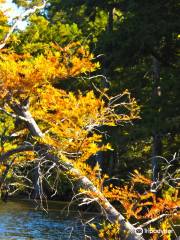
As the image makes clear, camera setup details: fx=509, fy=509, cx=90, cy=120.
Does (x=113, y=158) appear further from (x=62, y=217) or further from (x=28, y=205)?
(x=62, y=217)

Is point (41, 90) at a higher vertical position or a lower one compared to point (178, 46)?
lower

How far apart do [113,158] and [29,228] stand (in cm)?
1608

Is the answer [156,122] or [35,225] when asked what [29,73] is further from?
[35,225]

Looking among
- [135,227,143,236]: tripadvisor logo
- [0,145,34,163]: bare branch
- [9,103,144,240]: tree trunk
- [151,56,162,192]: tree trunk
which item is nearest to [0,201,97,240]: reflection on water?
[151,56,162,192]: tree trunk

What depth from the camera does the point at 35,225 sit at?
1816 centimetres

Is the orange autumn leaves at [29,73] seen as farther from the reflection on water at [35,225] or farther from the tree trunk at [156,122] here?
the tree trunk at [156,122]

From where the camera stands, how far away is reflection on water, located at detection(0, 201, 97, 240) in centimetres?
1584

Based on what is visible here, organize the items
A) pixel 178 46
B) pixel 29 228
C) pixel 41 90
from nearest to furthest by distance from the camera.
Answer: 1. pixel 41 90
2. pixel 29 228
3. pixel 178 46

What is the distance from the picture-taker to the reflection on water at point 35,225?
52.0 ft

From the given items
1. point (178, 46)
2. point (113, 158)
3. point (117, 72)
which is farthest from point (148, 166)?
point (178, 46)

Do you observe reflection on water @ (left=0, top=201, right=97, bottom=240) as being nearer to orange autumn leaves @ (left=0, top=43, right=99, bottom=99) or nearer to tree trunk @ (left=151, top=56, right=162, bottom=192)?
tree trunk @ (left=151, top=56, right=162, bottom=192)

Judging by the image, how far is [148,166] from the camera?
29266 millimetres

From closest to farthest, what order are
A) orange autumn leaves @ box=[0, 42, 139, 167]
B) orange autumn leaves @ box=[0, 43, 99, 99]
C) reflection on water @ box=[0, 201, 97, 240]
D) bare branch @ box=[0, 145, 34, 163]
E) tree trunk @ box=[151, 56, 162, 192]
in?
orange autumn leaves @ box=[0, 42, 139, 167] < bare branch @ box=[0, 145, 34, 163] < orange autumn leaves @ box=[0, 43, 99, 99] < reflection on water @ box=[0, 201, 97, 240] < tree trunk @ box=[151, 56, 162, 192]

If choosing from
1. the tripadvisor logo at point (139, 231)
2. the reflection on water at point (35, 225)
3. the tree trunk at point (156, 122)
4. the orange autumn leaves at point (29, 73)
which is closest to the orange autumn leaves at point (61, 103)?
the orange autumn leaves at point (29, 73)
